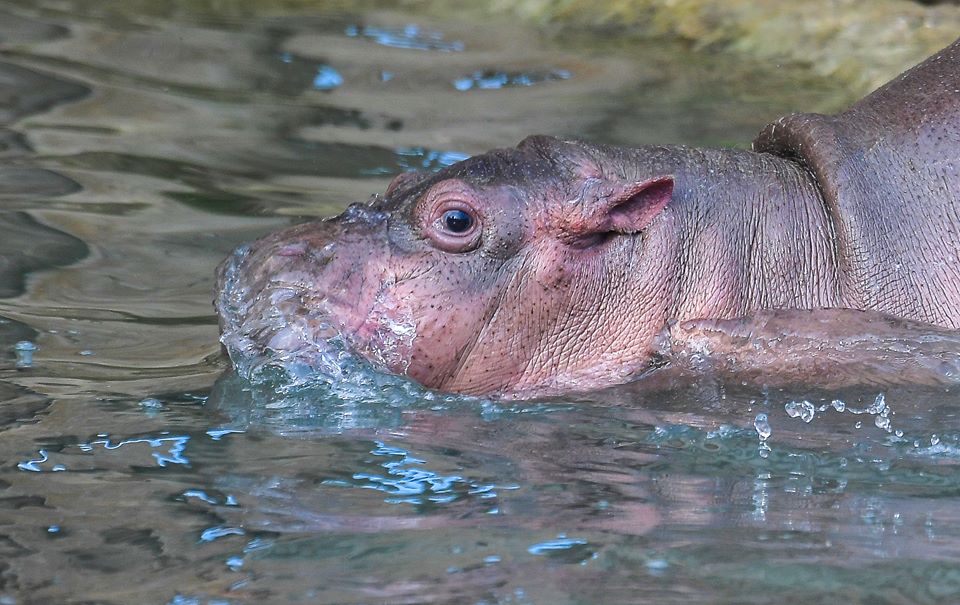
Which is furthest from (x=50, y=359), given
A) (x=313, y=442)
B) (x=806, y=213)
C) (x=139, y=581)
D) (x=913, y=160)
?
(x=913, y=160)

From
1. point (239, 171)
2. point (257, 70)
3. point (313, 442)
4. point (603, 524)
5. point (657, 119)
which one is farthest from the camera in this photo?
point (257, 70)

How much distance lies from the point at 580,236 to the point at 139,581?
2.15m

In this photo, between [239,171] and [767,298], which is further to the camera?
[239,171]

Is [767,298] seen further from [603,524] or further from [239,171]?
[239,171]

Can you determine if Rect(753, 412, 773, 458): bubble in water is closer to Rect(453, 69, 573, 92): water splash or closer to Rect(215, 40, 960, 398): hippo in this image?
Rect(215, 40, 960, 398): hippo

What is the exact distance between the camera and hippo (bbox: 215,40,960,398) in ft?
Result: 16.4

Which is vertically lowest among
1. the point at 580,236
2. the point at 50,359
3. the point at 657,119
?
the point at 50,359

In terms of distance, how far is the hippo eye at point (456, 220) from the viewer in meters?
5.05

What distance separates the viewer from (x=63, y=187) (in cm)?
728

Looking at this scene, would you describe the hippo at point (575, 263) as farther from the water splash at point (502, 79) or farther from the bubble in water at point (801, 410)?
the water splash at point (502, 79)

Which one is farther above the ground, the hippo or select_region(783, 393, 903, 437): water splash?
the hippo

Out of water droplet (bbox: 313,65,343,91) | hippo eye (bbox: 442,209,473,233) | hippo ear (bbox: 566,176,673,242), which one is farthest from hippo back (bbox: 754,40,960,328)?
water droplet (bbox: 313,65,343,91)

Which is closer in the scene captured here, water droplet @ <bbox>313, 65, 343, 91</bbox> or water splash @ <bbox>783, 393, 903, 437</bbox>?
water splash @ <bbox>783, 393, 903, 437</bbox>

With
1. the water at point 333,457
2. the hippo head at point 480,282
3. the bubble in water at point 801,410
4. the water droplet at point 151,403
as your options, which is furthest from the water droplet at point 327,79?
the bubble in water at point 801,410
